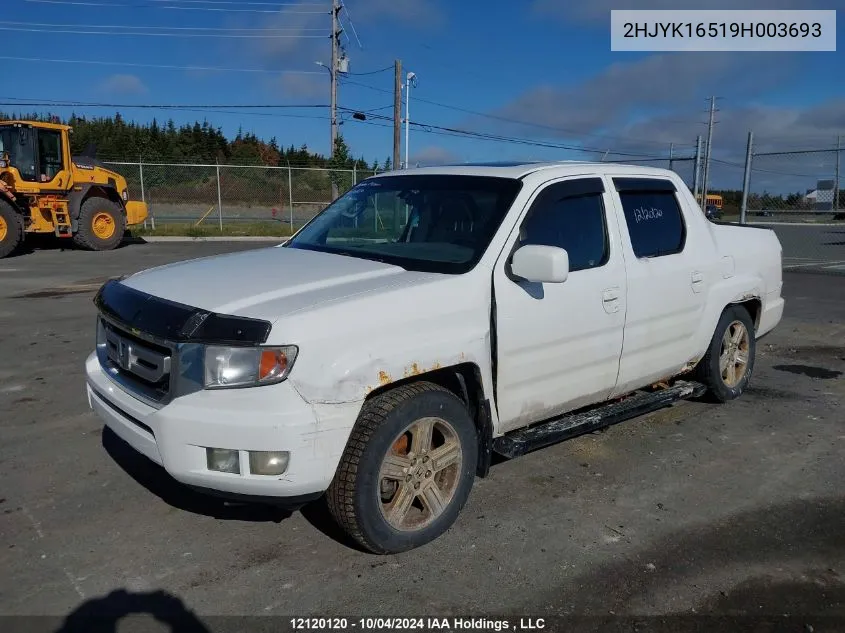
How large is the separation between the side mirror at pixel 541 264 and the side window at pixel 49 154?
1801cm

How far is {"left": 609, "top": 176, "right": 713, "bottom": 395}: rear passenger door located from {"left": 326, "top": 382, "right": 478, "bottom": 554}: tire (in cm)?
145

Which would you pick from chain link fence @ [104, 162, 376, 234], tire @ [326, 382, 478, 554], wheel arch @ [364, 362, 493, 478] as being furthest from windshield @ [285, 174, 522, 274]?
chain link fence @ [104, 162, 376, 234]

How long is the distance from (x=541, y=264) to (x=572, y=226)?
2.62 feet

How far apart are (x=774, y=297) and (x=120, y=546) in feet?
17.7

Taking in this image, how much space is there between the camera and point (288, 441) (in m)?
2.87

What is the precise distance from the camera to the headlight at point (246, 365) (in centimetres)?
289

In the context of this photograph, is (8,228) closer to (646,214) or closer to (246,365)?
(646,214)

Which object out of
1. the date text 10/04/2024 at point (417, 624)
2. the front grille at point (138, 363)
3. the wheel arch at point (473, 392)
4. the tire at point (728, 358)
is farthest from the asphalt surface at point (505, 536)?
the front grille at point (138, 363)

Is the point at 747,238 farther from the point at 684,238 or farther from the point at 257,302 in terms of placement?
the point at 257,302

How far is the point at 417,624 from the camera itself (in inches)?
112

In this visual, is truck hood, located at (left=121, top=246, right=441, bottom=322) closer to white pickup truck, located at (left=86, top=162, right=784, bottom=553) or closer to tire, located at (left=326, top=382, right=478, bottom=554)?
white pickup truck, located at (left=86, top=162, right=784, bottom=553)

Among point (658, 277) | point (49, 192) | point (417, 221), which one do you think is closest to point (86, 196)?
point (49, 192)

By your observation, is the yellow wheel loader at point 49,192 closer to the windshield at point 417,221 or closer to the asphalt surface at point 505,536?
the asphalt surface at point 505,536

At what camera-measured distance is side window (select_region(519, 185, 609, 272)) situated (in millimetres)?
3980
